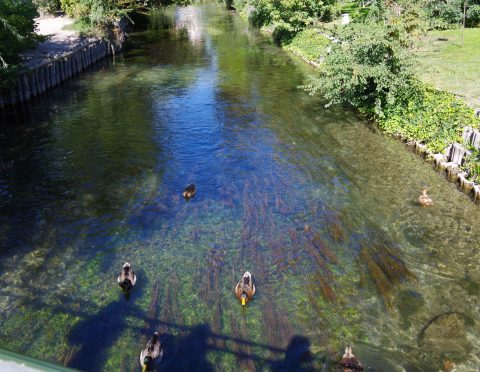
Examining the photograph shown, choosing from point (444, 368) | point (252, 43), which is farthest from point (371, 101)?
point (252, 43)

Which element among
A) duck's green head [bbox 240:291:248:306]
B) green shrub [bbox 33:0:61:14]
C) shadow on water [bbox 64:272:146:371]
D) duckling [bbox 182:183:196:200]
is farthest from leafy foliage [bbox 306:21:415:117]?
green shrub [bbox 33:0:61:14]

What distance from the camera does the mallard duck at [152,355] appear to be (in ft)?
41.4

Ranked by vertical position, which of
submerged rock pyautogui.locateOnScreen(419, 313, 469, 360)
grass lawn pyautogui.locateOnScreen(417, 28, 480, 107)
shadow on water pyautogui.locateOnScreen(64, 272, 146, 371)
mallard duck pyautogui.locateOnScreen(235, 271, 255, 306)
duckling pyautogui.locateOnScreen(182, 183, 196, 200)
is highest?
grass lawn pyautogui.locateOnScreen(417, 28, 480, 107)

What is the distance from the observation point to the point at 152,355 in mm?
12734

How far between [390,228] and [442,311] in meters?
5.31

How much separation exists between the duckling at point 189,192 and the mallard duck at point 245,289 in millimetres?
7374

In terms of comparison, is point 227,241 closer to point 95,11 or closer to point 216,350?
point 216,350

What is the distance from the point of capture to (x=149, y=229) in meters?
19.9

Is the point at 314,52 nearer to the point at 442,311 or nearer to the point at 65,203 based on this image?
the point at 65,203

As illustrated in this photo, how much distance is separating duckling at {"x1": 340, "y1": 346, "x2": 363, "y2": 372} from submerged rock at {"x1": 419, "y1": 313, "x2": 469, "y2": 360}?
8.07 feet

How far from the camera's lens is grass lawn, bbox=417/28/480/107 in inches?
1222

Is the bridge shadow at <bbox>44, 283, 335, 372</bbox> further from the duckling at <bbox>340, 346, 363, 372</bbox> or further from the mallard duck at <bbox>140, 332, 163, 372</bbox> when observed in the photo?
the duckling at <bbox>340, 346, 363, 372</bbox>

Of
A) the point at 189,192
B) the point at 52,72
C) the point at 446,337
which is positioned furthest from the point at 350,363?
the point at 52,72

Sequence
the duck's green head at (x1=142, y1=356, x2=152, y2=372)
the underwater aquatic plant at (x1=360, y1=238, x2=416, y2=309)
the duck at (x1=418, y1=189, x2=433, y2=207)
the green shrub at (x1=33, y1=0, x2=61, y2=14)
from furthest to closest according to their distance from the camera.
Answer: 1. the green shrub at (x1=33, y1=0, x2=61, y2=14)
2. the duck at (x1=418, y1=189, x2=433, y2=207)
3. the underwater aquatic plant at (x1=360, y1=238, x2=416, y2=309)
4. the duck's green head at (x1=142, y1=356, x2=152, y2=372)
